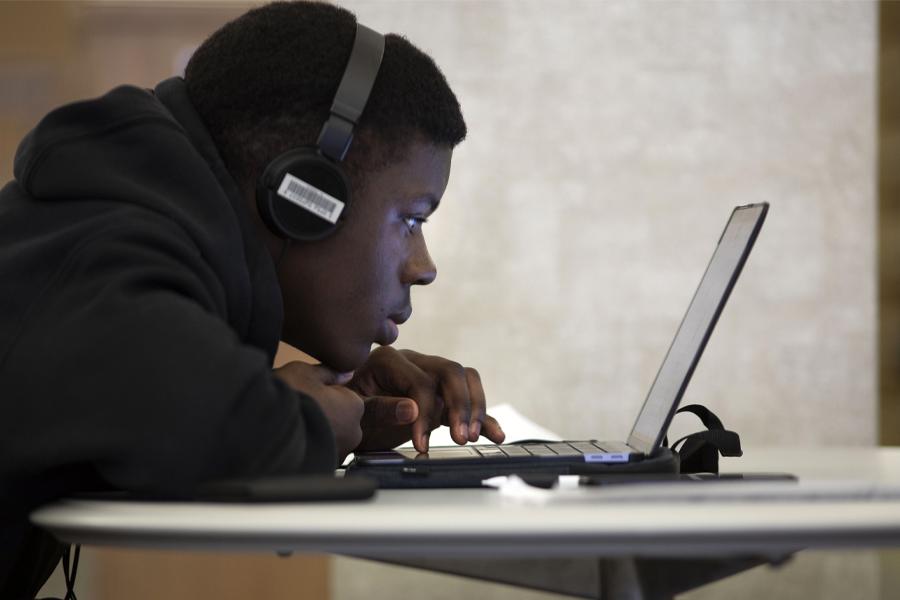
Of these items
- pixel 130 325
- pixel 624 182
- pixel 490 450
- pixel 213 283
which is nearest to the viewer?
pixel 130 325

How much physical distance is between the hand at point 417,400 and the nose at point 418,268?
0.11 metres

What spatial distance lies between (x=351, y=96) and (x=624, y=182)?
1.74m

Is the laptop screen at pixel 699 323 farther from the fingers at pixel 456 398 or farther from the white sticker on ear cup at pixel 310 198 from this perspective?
the white sticker on ear cup at pixel 310 198

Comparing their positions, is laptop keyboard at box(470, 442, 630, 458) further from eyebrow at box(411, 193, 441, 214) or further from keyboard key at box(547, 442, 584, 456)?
eyebrow at box(411, 193, 441, 214)

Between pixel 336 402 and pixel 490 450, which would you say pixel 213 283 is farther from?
pixel 490 450

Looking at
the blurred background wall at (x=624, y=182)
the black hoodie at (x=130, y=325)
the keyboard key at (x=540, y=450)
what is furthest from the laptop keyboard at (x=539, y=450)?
the blurred background wall at (x=624, y=182)

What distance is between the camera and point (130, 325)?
0.61 metres

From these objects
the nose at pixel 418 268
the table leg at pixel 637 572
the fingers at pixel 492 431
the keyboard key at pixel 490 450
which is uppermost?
the nose at pixel 418 268

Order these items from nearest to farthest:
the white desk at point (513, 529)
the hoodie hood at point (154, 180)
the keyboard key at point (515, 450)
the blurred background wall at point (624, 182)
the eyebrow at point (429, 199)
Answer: the white desk at point (513, 529) < the hoodie hood at point (154, 180) < the keyboard key at point (515, 450) < the eyebrow at point (429, 199) < the blurred background wall at point (624, 182)

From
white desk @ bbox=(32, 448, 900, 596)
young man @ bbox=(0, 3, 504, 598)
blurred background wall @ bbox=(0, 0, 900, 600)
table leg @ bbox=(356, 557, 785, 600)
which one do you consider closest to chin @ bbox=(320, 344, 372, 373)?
young man @ bbox=(0, 3, 504, 598)

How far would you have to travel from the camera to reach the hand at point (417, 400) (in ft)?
3.07

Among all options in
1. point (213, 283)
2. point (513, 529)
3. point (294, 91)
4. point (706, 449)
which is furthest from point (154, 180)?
point (706, 449)

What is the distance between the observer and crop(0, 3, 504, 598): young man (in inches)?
24.1

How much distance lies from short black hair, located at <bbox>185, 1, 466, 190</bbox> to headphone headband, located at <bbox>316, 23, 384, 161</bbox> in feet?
0.07
